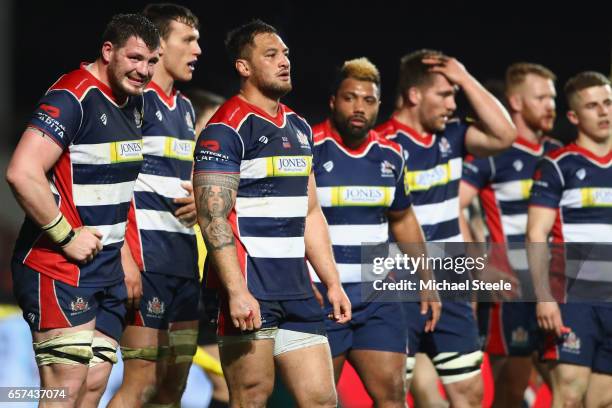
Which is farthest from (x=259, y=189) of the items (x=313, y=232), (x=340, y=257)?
(x=340, y=257)

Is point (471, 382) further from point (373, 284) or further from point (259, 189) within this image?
point (259, 189)

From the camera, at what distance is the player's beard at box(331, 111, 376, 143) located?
21.1 feet

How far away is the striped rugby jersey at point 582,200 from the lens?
7.02m

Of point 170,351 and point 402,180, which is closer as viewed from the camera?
point 170,351

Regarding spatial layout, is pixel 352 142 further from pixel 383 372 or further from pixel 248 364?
pixel 248 364

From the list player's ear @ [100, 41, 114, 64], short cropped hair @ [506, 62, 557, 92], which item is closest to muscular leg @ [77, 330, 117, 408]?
player's ear @ [100, 41, 114, 64]

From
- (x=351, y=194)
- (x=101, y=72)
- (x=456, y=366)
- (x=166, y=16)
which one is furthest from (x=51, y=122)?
(x=456, y=366)

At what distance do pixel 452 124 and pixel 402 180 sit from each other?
0.94 metres

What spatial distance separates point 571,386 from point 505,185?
1600 mm

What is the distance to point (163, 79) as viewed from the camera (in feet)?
20.4

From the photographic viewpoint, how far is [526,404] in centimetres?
891

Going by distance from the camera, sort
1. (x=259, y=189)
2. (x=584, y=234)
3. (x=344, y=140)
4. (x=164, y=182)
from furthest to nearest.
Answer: (x=584, y=234), (x=344, y=140), (x=164, y=182), (x=259, y=189)

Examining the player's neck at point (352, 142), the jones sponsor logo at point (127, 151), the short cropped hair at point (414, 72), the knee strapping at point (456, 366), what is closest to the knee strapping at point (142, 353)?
the jones sponsor logo at point (127, 151)

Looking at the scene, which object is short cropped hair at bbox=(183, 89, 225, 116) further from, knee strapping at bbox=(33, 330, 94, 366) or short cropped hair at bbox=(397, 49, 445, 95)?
knee strapping at bbox=(33, 330, 94, 366)
